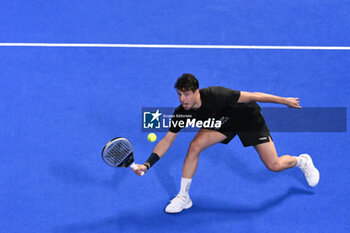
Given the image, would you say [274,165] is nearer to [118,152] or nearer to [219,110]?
[219,110]

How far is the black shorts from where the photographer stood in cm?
528

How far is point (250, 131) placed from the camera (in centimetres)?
530

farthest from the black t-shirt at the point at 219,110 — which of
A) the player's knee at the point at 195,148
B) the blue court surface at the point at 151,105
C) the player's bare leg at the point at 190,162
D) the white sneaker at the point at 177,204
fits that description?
the blue court surface at the point at 151,105

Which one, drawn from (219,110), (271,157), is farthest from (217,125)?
(271,157)

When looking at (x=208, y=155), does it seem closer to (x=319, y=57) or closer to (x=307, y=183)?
(x=307, y=183)

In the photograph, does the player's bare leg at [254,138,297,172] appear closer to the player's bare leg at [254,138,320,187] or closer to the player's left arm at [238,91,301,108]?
the player's bare leg at [254,138,320,187]

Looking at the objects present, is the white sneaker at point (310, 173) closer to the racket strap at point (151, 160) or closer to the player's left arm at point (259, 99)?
the player's left arm at point (259, 99)

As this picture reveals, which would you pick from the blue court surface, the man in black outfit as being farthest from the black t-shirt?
the blue court surface

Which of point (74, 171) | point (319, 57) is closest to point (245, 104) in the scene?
point (74, 171)

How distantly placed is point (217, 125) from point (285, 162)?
1074 millimetres

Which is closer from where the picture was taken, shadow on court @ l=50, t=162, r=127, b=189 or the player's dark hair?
the player's dark hair

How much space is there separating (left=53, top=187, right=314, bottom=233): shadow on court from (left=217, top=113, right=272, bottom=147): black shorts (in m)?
0.88

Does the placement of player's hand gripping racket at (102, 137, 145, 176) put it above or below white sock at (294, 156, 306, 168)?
below

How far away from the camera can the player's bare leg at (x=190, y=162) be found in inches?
207
